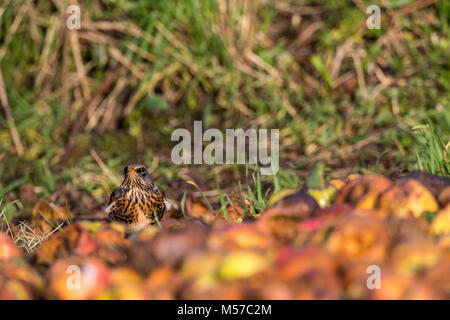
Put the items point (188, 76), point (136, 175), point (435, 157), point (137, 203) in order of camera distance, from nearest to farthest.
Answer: point (435, 157)
point (137, 203)
point (136, 175)
point (188, 76)

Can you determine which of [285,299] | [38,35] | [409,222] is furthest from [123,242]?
[38,35]

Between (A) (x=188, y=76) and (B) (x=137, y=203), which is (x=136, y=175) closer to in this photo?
(B) (x=137, y=203)

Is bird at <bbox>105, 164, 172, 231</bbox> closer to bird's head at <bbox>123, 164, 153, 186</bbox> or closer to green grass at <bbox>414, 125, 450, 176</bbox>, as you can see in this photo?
bird's head at <bbox>123, 164, 153, 186</bbox>

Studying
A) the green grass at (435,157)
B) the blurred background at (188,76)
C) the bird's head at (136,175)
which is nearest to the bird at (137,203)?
the bird's head at (136,175)

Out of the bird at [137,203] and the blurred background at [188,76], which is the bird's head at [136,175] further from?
the blurred background at [188,76]

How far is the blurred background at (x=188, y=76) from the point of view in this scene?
525cm

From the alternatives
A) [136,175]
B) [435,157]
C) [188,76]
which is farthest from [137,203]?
[188,76]

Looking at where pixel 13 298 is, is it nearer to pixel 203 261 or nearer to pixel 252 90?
pixel 203 261

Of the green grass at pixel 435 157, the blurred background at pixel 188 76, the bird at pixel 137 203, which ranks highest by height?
the blurred background at pixel 188 76

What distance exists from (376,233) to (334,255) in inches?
4.8

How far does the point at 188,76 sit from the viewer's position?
5.58 m

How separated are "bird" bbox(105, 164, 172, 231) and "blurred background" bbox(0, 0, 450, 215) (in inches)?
50.0

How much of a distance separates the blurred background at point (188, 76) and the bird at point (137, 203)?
127 centimetres

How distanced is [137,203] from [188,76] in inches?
86.8
